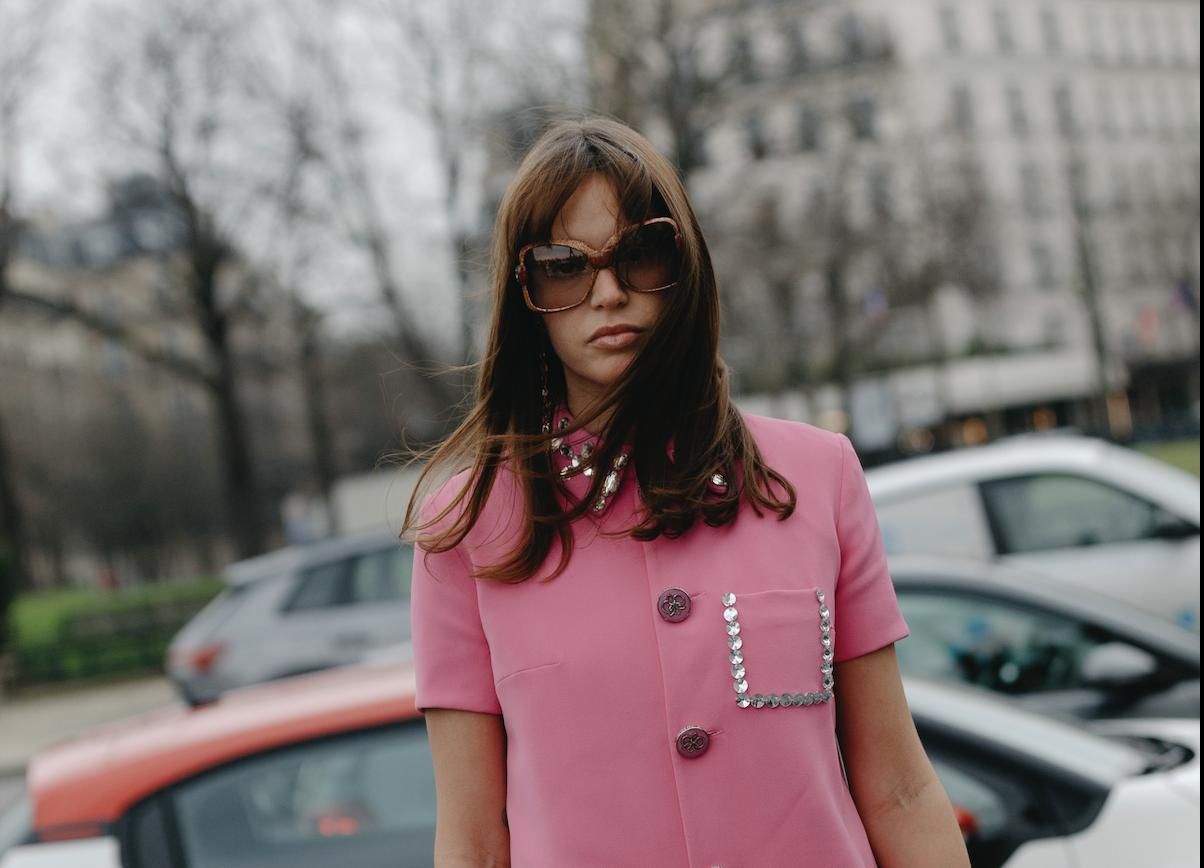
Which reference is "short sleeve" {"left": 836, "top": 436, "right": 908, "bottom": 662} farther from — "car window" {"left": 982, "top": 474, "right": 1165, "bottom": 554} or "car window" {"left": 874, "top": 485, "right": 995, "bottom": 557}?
"car window" {"left": 982, "top": 474, "right": 1165, "bottom": 554}

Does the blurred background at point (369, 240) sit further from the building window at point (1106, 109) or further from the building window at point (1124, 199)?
the building window at point (1106, 109)

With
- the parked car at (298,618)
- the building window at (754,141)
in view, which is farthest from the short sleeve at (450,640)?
the building window at (754,141)

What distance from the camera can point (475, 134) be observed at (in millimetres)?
20344

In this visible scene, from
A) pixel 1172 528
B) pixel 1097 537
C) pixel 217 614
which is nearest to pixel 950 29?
pixel 217 614

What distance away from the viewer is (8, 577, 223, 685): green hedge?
19.9 m

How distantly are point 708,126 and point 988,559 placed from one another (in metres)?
19.1

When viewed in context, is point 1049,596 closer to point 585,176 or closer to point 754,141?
point 585,176

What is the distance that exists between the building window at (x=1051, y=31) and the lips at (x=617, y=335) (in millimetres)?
65625

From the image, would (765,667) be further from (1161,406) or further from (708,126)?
(1161,406)

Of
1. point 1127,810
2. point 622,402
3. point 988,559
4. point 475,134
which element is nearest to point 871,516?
point 622,402

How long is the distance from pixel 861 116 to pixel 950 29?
32.1 m

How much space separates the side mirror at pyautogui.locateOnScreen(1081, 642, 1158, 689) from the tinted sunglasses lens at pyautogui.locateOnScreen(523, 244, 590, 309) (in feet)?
10.8

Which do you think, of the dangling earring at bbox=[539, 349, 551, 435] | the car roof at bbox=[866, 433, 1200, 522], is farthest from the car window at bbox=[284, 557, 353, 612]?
the dangling earring at bbox=[539, 349, 551, 435]

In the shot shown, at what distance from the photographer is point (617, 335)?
1.74m
